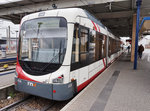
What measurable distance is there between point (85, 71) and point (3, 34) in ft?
155

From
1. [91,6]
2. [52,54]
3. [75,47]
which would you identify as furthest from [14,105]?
[91,6]

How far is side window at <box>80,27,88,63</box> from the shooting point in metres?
4.10

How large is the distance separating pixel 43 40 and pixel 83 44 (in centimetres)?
143

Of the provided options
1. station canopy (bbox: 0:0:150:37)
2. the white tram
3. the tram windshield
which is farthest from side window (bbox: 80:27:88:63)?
station canopy (bbox: 0:0:150:37)

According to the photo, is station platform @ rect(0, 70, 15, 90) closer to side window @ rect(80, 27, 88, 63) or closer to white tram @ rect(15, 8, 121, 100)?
white tram @ rect(15, 8, 121, 100)

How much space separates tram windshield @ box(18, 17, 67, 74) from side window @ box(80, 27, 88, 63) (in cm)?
80

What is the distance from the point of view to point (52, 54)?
11.9 ft

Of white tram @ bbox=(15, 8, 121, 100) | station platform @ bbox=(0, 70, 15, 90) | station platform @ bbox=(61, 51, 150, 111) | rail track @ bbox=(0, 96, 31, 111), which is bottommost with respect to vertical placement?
rail track @ bbox=(0, 96, 31, 111)

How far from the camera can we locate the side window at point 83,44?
4102 mm

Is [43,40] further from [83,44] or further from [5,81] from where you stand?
[5,81]

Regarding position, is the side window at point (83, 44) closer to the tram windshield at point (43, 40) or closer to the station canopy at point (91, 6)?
the tram windshield at point (43, 40)

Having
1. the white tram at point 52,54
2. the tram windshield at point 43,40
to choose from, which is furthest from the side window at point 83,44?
the tram windshield at point 43,40

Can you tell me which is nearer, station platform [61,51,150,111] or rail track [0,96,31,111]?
station platform [61,51,150,111]

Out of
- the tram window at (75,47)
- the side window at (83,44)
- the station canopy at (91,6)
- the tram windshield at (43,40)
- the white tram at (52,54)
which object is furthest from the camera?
the station canopy at (91,6)
